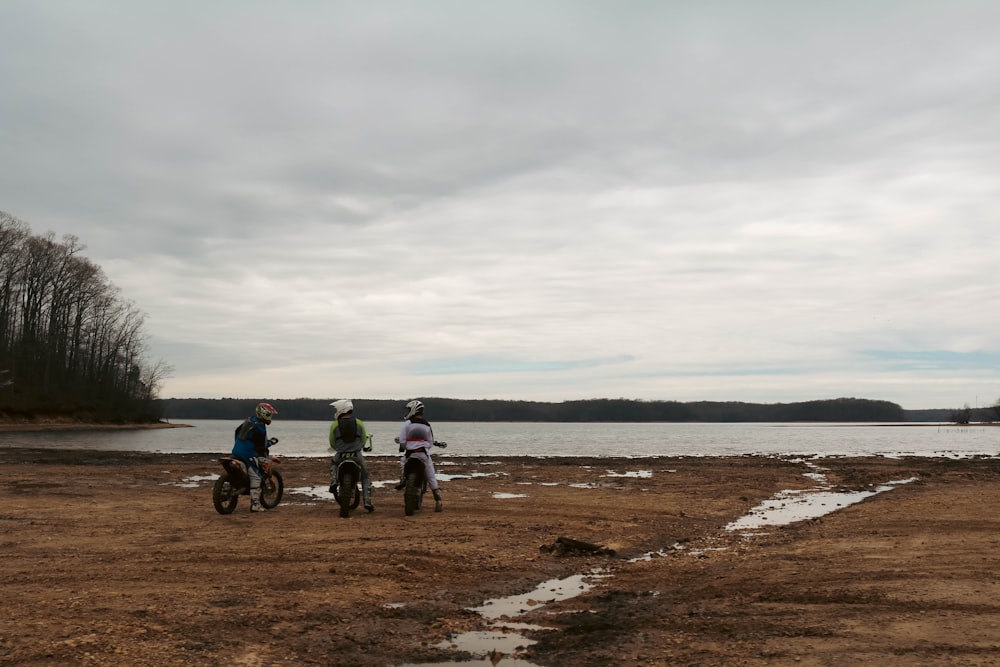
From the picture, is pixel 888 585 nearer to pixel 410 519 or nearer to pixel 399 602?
pixel 399 602

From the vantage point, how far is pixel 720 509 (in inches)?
688

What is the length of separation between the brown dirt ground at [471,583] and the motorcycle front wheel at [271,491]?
49cm

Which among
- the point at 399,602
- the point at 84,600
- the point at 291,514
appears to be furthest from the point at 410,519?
the point at 84,600

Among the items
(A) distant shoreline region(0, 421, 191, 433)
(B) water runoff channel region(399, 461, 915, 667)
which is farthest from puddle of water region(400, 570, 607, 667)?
(A) distant shoreline region(0, 421, 191, 433)

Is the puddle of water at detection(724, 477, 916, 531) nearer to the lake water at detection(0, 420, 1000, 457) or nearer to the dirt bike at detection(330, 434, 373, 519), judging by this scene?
the dirt bike at detection(330, 434, 373, 519)

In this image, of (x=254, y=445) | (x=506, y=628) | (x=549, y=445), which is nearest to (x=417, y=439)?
(x=254, y=445)

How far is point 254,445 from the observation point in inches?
590

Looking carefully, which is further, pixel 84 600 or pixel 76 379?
pixel 76 379

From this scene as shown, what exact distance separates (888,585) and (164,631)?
7.31 m

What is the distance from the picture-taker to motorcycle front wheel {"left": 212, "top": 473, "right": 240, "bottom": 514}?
14438mm

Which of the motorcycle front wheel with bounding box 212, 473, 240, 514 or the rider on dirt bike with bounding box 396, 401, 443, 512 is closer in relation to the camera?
the motorcycle front wheel with bounding box 212, 473, 240, 514

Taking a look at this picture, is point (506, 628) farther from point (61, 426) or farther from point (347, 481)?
point (61, 426)

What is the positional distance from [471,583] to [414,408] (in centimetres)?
597

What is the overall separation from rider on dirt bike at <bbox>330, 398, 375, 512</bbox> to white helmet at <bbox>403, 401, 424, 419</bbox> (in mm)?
891
